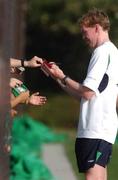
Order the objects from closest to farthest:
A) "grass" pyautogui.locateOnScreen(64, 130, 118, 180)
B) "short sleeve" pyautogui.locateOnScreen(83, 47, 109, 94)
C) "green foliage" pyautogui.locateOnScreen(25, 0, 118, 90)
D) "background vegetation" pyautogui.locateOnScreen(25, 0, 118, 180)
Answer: "short sleeve" pyautogui.locateOnScreen(83, 47, 109, 94) < "grass" pyautogui.locateOnScreen(64, 130, 118, 180) < "background vegetation" pyautogui.locateOnScreen(25, 0, 118, 180) < "green foliage" pyautogui.locateOnScreen(25, 0, 118, 90)

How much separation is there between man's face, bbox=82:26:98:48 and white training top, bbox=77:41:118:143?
72 mm

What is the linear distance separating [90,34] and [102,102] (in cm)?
52

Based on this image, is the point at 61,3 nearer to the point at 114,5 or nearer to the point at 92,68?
the point at 114,5

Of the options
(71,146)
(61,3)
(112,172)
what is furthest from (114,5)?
(61,3)

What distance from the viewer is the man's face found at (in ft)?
21.2

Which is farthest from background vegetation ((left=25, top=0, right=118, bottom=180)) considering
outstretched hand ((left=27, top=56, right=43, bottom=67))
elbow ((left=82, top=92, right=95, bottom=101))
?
elbow ((left=82, top=92, right=95, bottom=101))

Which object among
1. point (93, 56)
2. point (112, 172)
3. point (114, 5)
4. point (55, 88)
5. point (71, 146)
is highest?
point (93, 56)

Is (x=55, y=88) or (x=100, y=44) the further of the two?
(x=55, y=88)

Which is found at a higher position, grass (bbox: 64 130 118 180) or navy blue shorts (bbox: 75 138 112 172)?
navy blue shorts (bbox: 75 138 112 172)

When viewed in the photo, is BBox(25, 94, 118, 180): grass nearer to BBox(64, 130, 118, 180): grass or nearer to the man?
BBox(64, 130, 118, 180): grass

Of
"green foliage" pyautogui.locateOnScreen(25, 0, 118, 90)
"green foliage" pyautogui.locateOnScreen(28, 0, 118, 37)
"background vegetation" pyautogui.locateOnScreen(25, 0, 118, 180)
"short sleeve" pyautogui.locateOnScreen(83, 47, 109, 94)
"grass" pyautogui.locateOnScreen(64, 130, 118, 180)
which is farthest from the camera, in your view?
"green foliage" pyautogui.locateOnScreen(25, 0, 118, 90)

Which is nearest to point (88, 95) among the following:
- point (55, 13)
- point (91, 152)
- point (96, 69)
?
point (96, 69)

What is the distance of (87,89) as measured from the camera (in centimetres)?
634

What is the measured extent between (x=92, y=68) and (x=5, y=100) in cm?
70
